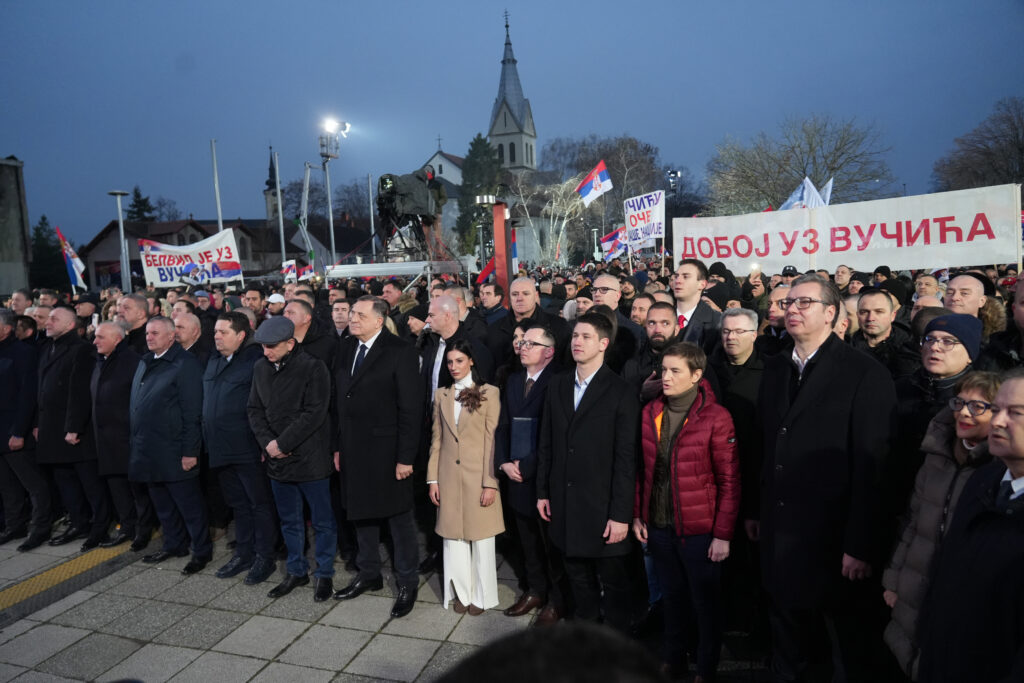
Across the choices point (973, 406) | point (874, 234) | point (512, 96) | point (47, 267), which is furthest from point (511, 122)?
point (973, 406)

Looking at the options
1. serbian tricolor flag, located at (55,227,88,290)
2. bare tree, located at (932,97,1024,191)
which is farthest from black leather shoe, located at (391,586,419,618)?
bare tree, located at (932,97,1024,191)

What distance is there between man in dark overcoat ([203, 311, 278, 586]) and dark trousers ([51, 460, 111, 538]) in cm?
169

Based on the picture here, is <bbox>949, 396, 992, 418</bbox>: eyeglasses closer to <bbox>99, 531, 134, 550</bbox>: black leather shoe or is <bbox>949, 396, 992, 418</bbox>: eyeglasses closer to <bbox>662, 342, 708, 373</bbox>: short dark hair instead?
<bbox>662, 342, 708, 373</bbox>: short dark hair

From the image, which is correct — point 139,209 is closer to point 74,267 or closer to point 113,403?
point 74,267

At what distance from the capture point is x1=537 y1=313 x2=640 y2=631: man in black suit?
12.9 ft

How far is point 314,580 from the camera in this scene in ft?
17.4

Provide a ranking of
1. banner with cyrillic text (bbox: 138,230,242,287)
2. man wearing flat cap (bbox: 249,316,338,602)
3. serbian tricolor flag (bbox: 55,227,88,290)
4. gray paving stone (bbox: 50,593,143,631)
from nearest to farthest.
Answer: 1. gray paving stone (bbox: 50,593,143,631)
2. man wearing flat cap (bbox: 249,316,338,602)
3. banner with cyrillic text (bbox: 138,230,242,287)
4. serbian tricolor flag (bbox: 55,227,88,290)

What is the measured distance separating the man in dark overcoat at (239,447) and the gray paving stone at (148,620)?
1.75ft

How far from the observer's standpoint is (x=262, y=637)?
4473mm

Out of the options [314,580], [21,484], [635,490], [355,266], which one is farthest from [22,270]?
[635,490]

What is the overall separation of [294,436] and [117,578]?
2.13m

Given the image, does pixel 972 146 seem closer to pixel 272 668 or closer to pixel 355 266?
pixel 355 266

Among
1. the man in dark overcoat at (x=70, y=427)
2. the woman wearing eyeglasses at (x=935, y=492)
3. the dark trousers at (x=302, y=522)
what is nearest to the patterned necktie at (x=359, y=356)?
the dark trousers at (x=302, y=522)

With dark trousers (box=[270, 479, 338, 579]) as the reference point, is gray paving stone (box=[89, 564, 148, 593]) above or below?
below
